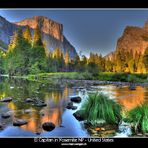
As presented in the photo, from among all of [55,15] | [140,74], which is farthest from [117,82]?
[55,15]

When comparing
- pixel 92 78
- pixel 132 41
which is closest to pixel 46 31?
pixel 92 78

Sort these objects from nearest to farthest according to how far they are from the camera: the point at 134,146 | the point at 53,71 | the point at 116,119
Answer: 1. the point at 134,146
2. the point at 116,119
3. the point at 53,71

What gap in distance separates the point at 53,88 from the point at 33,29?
0.63m

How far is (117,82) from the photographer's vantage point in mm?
3652

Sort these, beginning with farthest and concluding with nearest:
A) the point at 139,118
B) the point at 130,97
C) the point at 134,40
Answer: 1. the point at 134,40
2. the point at 130,97
3. the point at 139,118

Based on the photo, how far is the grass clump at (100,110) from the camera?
11.0 ft

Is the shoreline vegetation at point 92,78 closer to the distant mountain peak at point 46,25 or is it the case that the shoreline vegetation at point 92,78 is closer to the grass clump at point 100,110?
the grass clump at point 100,110

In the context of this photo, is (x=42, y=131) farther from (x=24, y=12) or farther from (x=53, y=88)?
(x=24, y=12)

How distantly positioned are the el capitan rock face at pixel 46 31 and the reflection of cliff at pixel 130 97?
627 millimetres

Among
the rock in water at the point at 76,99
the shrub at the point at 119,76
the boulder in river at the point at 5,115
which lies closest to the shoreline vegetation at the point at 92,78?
the shrub at the point at 119,76

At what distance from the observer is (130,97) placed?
3.47m

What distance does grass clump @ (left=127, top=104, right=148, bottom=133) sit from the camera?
3232 mm

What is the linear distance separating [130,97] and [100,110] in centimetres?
35

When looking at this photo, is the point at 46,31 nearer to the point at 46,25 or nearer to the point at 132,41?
the point at 46,25
